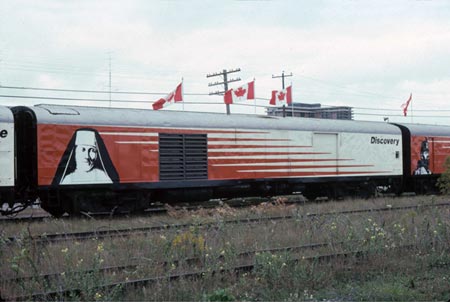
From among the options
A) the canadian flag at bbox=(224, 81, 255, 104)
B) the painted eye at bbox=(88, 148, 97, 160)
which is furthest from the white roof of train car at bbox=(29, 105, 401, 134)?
the canadian flag at bbox=(224, 81, 255, 104)

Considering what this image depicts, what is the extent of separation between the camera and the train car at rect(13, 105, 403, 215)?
14.2 meters

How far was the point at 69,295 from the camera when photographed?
6.47 metres

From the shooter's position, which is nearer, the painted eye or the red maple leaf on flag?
the painted eye

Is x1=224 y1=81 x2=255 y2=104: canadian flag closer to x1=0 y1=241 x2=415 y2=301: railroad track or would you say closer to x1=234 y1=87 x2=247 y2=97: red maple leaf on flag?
x1=234 y1=87 x2=247 y2=97: red maple leaf on flag

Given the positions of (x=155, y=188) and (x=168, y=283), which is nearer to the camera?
(x=168, y=283)

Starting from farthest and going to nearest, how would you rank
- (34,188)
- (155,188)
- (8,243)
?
(155,188), (34,188), (8,243)

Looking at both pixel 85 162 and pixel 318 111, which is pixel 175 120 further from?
pixel 318 111

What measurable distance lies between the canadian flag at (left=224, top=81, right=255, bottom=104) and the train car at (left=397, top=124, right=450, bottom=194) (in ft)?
34.2

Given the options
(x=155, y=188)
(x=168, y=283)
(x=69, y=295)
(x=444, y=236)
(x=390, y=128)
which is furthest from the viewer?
(x=390, y=128)

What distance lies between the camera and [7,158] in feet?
44.3

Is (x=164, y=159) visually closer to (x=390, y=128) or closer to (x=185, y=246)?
(x=185, y=246)

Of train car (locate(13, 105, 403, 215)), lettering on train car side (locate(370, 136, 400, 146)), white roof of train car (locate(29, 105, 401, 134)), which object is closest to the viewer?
train car (locate(13, 105, 403, 215))

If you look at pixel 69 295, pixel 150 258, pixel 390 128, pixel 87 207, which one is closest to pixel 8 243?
pixel 150 258

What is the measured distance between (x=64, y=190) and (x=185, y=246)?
668cm
